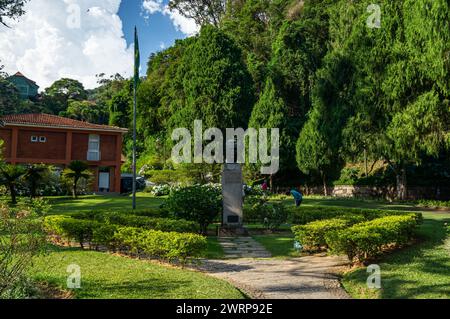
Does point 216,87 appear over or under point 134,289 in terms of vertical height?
over

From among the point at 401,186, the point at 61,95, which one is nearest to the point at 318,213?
the point at 401,186

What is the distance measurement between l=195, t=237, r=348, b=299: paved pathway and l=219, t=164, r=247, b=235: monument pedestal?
112 inches

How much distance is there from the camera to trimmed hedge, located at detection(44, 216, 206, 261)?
9.48m

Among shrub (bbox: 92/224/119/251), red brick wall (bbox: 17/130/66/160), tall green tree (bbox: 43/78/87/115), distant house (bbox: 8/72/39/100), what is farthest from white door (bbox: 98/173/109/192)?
distant house (bbox: 8/72/39/100)

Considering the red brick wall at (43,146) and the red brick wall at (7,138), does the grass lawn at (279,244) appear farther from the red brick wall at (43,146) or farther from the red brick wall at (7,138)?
the red brick wall at (7,138)

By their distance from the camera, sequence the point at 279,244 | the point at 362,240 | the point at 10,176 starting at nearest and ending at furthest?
the point at 362,240 < the point at 279,244 < the point at 10,176

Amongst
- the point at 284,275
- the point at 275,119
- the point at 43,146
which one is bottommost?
the point at 284,275

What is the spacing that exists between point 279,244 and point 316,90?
18.7 metres

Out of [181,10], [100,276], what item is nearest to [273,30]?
[181,10]

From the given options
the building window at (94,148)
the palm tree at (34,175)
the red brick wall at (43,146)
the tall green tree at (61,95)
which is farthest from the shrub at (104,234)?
the tall green tree at (61,95)

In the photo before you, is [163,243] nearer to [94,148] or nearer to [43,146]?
[43,146]

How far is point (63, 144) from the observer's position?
113 ft
